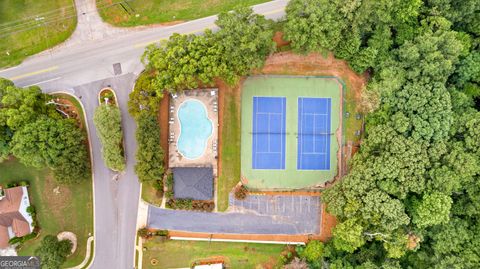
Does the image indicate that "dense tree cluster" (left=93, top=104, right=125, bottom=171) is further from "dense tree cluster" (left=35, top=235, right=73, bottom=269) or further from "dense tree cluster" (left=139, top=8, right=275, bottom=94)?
"dense tree cluster" (left=35, top=235, right=73, bottom=269)

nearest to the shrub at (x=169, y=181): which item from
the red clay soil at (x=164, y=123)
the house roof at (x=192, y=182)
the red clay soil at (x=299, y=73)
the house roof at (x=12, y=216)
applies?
the house roof at (x=192, y=182)

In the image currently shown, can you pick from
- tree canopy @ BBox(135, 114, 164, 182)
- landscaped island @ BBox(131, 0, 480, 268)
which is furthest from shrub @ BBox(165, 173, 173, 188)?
landscaped island @ BBox(131, 0, 480, 268)

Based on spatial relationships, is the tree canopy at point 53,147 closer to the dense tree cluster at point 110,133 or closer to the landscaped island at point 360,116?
the dense tree cluster at point 110,133

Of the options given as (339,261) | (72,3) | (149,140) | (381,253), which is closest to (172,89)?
(149,140)

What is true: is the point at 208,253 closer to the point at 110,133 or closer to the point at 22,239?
the point at 110,133

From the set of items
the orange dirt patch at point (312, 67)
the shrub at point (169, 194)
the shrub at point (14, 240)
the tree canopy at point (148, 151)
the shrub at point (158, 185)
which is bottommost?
the shrub at point (14, 240)

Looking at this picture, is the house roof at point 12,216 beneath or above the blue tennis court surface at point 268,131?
beneath

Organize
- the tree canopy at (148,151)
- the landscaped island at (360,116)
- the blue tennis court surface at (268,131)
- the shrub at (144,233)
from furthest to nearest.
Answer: the blue tennis court surface at (268,131), the shrub at (144,233), the tree canopy at (148,151), the landscaped island at (360,116)
